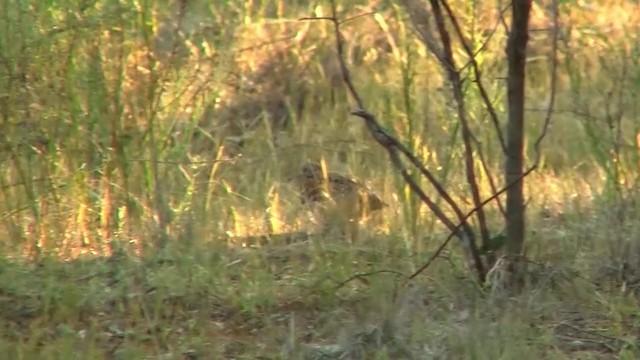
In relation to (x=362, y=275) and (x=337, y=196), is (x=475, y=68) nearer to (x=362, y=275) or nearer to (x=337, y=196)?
(x=362, y=275)

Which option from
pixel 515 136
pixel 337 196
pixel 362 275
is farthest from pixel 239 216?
pixel 515 136

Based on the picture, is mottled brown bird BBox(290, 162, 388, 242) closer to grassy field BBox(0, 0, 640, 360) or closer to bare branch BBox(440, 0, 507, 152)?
grassy field BBox(0, 0, 640, 360)

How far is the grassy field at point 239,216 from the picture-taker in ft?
12.9

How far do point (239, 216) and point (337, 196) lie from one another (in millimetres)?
454

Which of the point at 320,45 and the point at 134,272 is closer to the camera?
the point at 134,272

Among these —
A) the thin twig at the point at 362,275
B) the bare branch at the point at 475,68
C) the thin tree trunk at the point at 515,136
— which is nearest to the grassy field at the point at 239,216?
the thin twig at the point at 362,275

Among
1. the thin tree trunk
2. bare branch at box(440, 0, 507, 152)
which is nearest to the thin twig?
the thin tree trunk

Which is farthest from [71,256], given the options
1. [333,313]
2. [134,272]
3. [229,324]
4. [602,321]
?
[602,321]

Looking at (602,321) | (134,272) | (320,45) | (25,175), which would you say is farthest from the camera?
(320,45)

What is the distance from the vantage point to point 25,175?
4805 millimetres

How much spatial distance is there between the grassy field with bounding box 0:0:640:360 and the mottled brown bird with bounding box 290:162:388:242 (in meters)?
0.09

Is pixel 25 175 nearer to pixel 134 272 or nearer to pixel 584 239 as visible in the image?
pixel 134 272

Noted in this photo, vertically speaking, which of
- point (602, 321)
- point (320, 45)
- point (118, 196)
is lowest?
point (602, 321)

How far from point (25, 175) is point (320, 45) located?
9.68 ft
